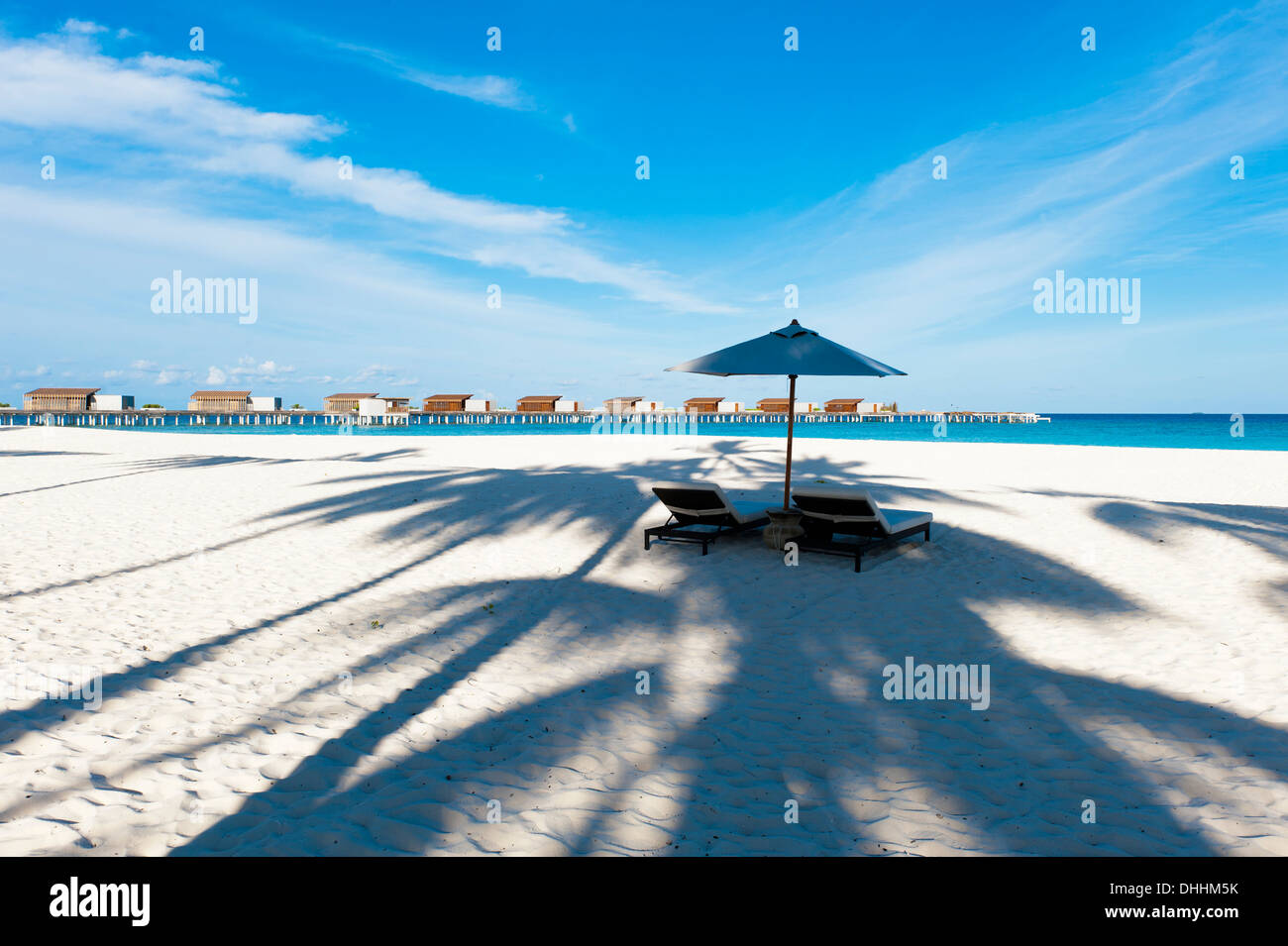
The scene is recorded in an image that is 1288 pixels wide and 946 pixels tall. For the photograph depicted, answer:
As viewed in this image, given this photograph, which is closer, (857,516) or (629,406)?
(857,516)

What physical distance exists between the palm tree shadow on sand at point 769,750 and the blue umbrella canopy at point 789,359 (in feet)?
8.57

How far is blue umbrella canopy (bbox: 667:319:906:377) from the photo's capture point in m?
8.10

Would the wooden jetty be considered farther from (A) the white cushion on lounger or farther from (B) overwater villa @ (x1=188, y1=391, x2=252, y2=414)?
(A) the white cushion on lounger

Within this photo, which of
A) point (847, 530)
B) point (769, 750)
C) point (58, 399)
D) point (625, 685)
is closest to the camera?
point (769, 750)

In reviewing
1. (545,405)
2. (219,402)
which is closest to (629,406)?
(545,405)

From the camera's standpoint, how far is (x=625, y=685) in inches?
204

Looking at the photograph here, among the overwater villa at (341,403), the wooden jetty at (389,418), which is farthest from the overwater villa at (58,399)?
the overwater villa at (341,403)

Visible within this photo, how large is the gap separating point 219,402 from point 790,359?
106 meters

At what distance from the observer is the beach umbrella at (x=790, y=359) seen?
810 cm

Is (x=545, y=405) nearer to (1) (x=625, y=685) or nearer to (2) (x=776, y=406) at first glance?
(2) (x=776, y=406)

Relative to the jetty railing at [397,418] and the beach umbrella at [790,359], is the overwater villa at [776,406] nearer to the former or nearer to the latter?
the jetty railing at [397,418]

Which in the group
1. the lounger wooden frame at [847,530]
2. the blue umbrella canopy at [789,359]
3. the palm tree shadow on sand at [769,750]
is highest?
the blue umbrella canopy at [789,359]
